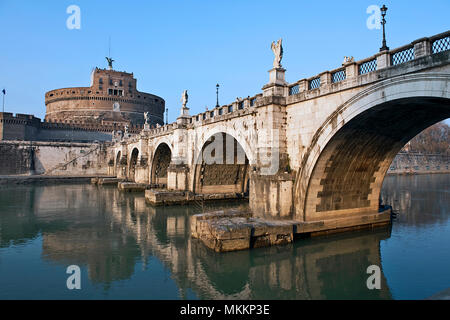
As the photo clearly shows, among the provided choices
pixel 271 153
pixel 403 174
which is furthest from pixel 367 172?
pixel 403 174

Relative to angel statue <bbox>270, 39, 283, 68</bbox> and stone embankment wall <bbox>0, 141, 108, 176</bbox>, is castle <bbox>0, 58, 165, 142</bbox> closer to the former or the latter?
stone embankment wall <bbox>0, 141, 108, 176</bbox>

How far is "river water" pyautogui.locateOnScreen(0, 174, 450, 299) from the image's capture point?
7832 mm

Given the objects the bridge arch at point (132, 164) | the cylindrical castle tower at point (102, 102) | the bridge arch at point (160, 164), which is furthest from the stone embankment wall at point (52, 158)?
the bridge arch at point (160, 164)

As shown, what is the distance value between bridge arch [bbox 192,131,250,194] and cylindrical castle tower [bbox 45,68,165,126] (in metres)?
53.5

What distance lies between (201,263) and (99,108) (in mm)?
71688

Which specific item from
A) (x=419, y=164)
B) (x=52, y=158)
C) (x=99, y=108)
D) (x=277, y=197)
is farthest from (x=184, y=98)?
(x=419, y=164)

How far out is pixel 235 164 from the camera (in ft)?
74.8

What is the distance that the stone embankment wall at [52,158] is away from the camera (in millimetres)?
47188

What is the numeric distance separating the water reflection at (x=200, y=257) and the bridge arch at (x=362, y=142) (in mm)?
1527

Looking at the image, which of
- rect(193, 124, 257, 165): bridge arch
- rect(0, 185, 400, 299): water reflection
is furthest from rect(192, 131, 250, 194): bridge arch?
rect(0, 185, 400, 299): water reflection

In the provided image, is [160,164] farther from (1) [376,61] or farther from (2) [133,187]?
(1) [376,61]

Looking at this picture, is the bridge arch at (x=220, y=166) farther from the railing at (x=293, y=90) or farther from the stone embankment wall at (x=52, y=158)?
the stone embankment wall at (x=52, y=158)

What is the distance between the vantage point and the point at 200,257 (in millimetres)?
10289
